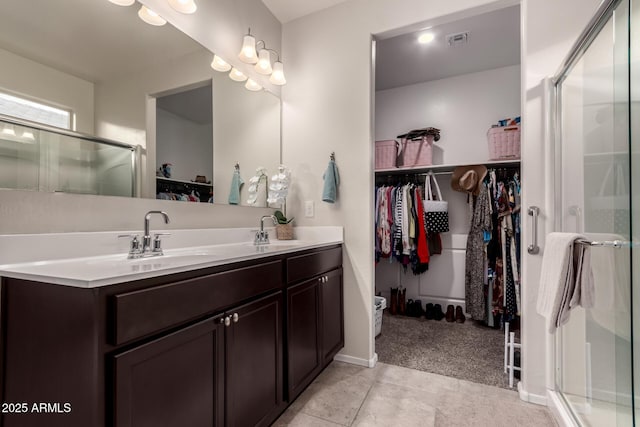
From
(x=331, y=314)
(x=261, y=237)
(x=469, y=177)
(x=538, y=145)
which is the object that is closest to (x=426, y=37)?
(x=469, y=177)

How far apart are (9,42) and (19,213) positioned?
608mm

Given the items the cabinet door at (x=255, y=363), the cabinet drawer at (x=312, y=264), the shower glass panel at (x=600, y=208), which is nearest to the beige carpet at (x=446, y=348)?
the shower glass panel at (x=600, y=208)

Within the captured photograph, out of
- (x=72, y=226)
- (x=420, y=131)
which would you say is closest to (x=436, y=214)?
(x=420, y=131)

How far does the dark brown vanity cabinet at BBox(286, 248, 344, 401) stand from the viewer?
64.7 inches

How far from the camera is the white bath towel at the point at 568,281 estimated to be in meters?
1.24

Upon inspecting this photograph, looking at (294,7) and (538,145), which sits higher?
(294,7)

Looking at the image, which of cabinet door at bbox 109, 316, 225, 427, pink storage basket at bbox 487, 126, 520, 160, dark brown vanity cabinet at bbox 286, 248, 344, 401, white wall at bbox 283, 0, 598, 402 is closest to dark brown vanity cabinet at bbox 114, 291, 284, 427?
cabinet door at bbox 109, 316, 225, 427

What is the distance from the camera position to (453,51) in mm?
2873

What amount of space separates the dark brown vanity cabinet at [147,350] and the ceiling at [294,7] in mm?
1996

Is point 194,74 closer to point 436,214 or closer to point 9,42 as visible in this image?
point 9,42

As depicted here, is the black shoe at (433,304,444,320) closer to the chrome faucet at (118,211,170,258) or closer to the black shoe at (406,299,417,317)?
the black shoe at (406,299,417,317)

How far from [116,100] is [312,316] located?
149 cm

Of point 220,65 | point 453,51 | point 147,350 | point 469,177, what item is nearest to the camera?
point 147,350

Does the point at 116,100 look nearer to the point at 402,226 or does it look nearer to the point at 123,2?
the point at 123,2
